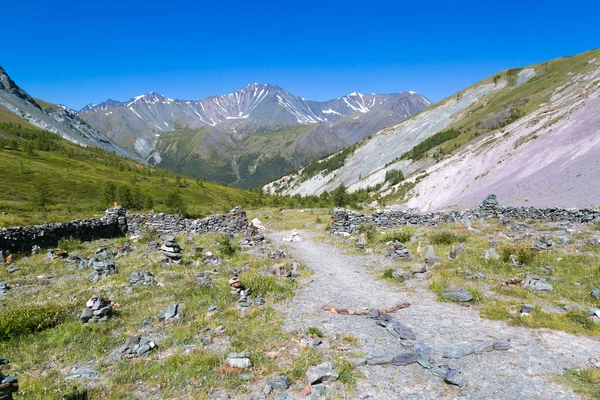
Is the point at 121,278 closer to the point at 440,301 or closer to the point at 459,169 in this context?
the point at 440,301

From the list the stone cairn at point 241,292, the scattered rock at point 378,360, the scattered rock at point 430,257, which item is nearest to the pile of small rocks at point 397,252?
the scattered rock at point 430,257

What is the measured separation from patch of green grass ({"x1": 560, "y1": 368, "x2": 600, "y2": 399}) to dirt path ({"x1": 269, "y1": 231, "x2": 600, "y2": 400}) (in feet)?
0.73

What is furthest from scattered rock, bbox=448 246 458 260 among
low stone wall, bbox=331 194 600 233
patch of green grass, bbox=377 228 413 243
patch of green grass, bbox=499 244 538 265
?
low stone wall, bbox=331 194 600 233

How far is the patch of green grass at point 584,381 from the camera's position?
23.6 feet

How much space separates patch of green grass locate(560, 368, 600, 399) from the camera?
23.6 ft

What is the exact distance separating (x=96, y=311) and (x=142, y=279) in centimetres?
445

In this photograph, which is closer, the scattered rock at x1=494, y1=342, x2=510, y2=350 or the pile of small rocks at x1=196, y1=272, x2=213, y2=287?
the scattered rock at x1=494, y1=342, x2=510, y2=350

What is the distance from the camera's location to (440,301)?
1352 cm

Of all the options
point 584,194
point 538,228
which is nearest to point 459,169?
point 584,194

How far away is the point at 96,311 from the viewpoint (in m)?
11.6

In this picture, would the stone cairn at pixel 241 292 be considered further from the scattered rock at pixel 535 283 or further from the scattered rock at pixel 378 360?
the scattered rock at pixel 535 283

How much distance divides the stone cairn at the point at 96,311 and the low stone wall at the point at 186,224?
20.6m

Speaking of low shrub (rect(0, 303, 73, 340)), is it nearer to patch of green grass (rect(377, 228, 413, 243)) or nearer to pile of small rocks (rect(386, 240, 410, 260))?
pile of small rocks (rect(386, 240, 410, 260))

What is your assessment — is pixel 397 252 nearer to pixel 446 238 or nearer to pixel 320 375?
pixel 446 238
